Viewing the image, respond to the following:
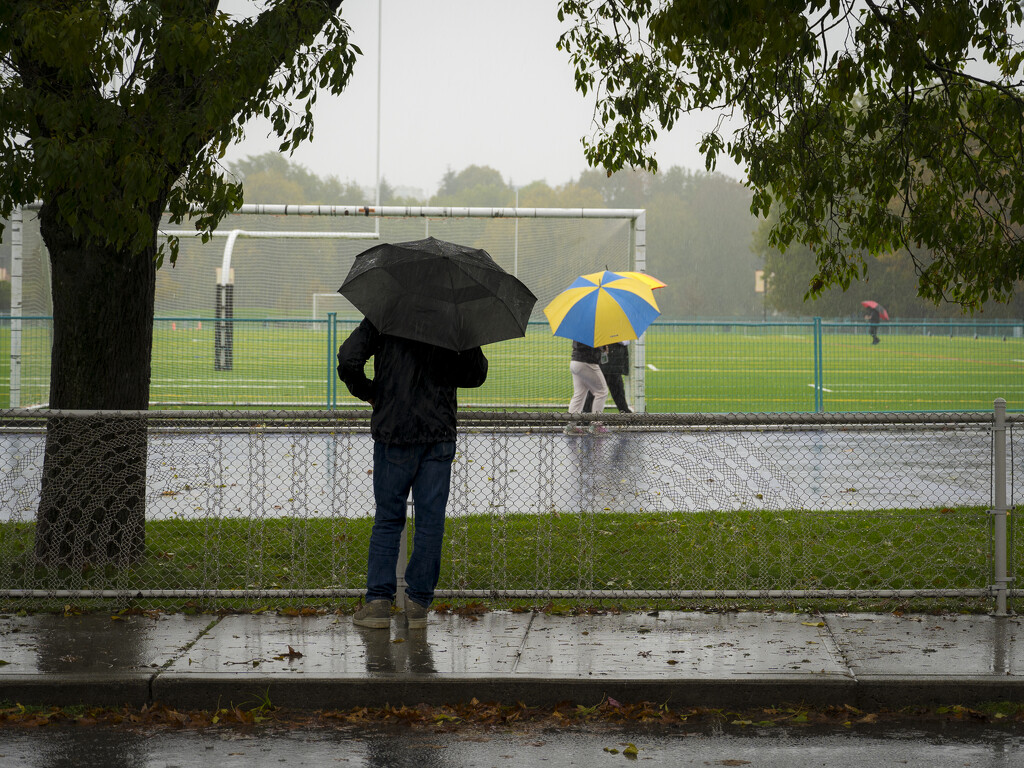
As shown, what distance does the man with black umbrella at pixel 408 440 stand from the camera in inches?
225

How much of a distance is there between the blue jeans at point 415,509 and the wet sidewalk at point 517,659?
0.88 feet

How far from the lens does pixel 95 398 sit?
7.25 m

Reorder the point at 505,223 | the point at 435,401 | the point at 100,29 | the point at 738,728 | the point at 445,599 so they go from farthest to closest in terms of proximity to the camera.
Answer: the point at 505,223 → the point at 445,599 → the point at 100,29 → the point at 435,401 → the point at 738,728

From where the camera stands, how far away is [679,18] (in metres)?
5.79

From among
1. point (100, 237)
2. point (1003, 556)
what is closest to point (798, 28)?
point (1003, 556)

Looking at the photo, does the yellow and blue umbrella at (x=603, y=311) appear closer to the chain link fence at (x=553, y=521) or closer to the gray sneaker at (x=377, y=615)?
the chain link fence at (x=553, y=521)

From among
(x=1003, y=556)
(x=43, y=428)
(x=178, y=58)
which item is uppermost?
(x=178, y=58)

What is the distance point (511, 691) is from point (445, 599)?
1628mm

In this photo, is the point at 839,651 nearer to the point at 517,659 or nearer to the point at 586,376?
the point at 517,659

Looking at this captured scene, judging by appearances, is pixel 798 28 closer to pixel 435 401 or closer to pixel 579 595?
pixel 435 401

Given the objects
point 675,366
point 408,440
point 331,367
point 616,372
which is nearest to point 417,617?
point 408,440

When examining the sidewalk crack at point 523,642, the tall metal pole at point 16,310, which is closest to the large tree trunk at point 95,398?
the sidewalk crack at point 523,642

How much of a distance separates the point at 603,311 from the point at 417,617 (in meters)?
7.09

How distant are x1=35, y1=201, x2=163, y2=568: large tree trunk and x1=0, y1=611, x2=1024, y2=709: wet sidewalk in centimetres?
65
